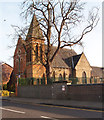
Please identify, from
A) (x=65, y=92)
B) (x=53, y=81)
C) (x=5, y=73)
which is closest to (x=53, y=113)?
(x=65, y=92)

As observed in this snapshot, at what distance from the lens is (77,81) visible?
69.1 ft

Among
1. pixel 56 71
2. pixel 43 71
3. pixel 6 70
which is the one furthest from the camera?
pixel 6 70

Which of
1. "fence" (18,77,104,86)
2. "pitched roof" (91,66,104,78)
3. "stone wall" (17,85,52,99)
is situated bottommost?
"stone wall" (17,85,52,99)

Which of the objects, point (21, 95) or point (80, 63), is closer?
point (21, 95)

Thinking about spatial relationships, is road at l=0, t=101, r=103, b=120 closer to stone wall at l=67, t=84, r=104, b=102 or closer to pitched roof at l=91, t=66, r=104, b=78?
stone wall at l=67, t=84, r=104, b=102

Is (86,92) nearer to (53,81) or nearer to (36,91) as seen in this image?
(53,81)

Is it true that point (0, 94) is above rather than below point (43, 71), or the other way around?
below

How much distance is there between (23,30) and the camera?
2495 centimetres

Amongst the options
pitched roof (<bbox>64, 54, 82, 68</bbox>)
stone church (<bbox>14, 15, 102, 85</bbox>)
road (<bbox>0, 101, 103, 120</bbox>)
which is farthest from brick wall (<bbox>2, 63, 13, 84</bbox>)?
road (<bbox>0, 101, 103, 120</bbox>)

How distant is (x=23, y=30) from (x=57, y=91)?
9856 millimetres

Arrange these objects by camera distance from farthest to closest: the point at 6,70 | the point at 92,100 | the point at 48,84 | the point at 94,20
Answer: the point at 6,70
the point at 94,20
the point at 48,84
the point at 92,100

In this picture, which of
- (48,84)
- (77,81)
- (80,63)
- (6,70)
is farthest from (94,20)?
(6,70)

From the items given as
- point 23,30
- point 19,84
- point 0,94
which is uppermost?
point 23,30

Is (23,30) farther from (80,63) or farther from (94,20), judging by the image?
(80,63)
